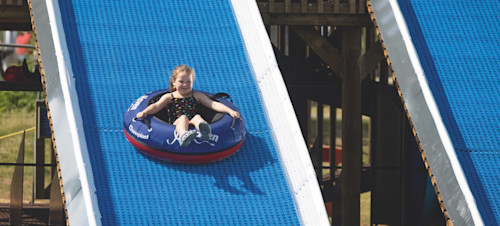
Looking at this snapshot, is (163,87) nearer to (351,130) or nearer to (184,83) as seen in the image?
(184,83)

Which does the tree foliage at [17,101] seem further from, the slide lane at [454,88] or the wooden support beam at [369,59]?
the slide lane at [454,88]

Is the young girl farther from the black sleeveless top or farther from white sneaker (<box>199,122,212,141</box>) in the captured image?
white sneaker (<box>199,122,212,141</box>)

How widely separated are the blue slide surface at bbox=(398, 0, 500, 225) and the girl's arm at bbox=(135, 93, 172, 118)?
2838 millimetres

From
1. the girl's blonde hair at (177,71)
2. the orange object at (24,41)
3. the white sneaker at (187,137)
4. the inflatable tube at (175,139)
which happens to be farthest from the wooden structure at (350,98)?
the orange object at (24,41)

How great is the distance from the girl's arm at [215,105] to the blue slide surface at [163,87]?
400 mm

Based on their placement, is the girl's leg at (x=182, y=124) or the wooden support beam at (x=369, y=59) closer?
the girl's leg at (x=182, y=124)

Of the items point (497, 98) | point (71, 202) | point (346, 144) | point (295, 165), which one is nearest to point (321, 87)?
point (346, 144)

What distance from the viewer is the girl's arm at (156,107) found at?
7887 millimetres

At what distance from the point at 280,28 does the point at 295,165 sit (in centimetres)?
712

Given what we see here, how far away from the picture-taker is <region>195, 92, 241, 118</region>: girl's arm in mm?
8000

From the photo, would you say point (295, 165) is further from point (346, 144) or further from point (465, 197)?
point (346, 144)

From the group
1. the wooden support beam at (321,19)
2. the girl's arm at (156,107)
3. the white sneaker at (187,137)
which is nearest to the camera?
the white sneaker at (187,137)

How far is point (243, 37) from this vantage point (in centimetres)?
939

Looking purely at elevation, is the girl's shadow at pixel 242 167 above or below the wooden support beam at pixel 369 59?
below
